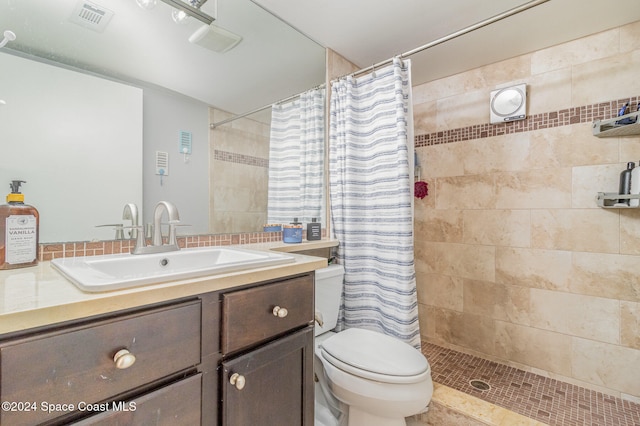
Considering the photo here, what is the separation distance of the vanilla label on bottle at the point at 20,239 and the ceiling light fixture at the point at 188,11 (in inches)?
37.7

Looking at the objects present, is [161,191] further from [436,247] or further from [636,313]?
[636,313]

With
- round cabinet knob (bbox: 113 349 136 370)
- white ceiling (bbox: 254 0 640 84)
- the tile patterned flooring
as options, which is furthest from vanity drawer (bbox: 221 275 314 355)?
white ceiling (bbox: 254 0 640 84)

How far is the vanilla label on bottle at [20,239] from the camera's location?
82cm

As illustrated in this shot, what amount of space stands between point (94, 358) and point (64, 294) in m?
0.15

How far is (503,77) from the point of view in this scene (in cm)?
208

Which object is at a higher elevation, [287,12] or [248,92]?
[287,12]

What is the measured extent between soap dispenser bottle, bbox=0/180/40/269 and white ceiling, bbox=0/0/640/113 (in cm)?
54

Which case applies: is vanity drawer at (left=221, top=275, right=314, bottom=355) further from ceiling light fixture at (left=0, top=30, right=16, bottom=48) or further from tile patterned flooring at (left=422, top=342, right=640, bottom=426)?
tile patterned flooring at (left=422, top=342, right=640, bottom=426)

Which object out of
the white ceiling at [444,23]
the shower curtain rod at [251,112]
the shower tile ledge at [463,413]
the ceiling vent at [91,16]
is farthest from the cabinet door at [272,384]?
the white ceiling at [444,23]

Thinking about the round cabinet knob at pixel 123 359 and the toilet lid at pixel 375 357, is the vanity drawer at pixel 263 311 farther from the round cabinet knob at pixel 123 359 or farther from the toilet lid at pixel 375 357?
the toilet lid at pixel 375 357

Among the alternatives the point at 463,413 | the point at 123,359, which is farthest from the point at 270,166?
the point at 463,413

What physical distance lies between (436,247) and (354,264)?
955 millimetres

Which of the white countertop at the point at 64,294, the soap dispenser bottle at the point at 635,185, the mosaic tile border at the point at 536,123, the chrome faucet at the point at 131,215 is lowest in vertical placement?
the white countertop at the point at 64,294

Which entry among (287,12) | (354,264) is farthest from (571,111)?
(287,12)
